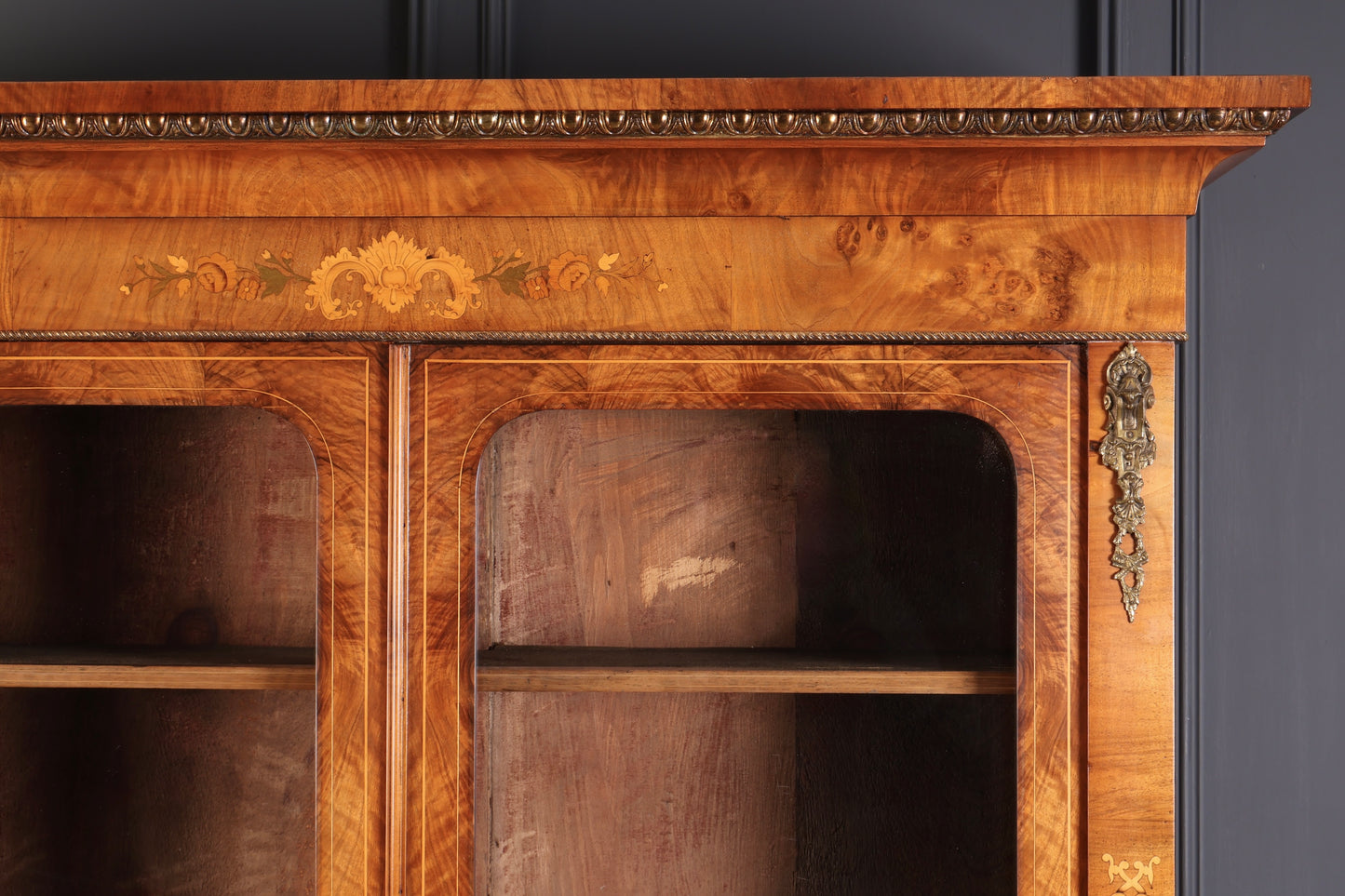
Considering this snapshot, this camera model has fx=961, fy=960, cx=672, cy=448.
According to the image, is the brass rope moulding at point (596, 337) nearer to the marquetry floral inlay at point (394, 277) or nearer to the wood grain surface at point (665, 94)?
the marquetry floral inlay at point (394, 277)

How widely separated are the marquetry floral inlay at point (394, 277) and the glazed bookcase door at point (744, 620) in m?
0.04

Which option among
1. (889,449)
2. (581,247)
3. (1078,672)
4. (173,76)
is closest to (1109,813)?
(1078,672)

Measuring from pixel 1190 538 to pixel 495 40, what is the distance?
857mm

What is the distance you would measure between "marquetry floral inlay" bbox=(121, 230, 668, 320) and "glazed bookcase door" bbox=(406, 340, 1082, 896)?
0.04 metres

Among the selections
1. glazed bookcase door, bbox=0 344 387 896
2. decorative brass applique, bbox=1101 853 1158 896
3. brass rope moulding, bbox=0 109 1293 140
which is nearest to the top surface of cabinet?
brass rope moulding, bbox=0 109 1293 140

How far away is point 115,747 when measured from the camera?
0.87 metres

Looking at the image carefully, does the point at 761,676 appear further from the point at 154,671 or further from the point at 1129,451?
the point at 154,671

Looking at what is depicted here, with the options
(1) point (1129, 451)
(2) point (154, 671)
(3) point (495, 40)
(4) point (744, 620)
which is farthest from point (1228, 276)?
(2) point (154, 671)

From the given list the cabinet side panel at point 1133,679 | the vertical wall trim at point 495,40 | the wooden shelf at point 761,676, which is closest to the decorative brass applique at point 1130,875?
the cabinet side panel at point 1133,679

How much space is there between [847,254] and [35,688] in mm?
738

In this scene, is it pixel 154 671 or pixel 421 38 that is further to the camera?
pixel 421 38

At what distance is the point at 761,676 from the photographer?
2.36 feet

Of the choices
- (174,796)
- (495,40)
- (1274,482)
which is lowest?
(174,796)

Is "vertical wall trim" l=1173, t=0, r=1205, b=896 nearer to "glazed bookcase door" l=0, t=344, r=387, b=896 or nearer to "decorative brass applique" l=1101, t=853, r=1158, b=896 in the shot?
"decorative brass applique" l=1101, t=853, r=1158, b=896
